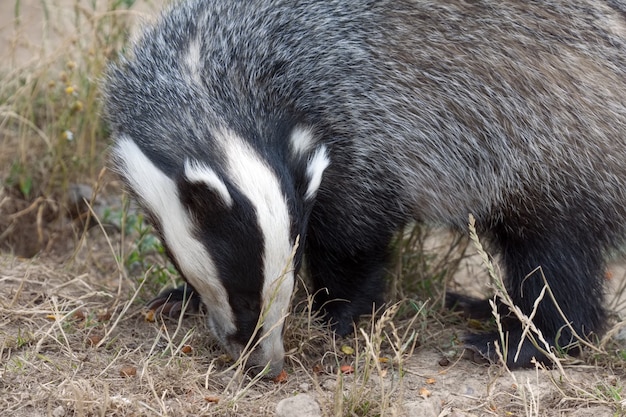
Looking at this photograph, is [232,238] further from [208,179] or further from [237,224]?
[208,179]

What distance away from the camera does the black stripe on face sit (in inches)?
129

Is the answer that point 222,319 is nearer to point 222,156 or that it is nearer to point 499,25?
point 222,156

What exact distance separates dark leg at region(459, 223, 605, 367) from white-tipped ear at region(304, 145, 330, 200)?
3.43ft

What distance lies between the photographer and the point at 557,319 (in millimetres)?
4070

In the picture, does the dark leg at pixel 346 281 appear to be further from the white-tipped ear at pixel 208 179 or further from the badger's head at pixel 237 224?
the white-tipped ear at pixel 208 179

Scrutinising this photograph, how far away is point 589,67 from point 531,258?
90 centimetres

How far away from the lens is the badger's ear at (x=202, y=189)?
128 inches

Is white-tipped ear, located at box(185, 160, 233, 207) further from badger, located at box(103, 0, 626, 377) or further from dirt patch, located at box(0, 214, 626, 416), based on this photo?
dirt patch, located at box(0, 214, 626, 416)

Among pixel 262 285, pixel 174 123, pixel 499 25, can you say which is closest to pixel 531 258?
pixel 499 25

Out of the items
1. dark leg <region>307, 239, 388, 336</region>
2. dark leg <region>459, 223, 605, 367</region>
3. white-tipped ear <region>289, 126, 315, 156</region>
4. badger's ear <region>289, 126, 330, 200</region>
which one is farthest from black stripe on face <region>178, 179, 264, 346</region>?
dark leg <region>459, 223, 605, 367</region>

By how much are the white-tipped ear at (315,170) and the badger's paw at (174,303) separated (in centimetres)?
99

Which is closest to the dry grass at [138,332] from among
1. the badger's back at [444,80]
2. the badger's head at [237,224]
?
the badger's head at [237,224]

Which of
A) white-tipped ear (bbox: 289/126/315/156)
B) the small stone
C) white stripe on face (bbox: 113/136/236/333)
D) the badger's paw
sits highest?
white-tipped ear (bbox: 289/126/315/156)

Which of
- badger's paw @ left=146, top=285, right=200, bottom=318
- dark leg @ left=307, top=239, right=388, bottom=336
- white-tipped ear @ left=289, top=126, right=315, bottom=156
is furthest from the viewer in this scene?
badger's paw @ left=146, top=285, right=200, bottom=318
